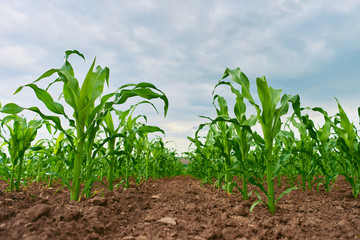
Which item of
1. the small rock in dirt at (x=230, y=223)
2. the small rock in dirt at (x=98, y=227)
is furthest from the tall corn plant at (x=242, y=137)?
the small rock in dirt at (x=98, y=227)

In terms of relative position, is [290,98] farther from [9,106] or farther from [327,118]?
[9,106]


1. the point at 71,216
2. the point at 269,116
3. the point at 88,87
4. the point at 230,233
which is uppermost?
the point at 88,87

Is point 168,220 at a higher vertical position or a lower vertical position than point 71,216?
lower

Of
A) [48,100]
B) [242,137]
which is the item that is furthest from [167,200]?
[48,100]

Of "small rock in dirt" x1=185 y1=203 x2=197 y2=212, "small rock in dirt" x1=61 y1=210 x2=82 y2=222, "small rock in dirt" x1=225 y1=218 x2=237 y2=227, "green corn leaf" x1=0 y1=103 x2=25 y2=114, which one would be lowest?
"small rock in dirt" x1=225 y1=218 x2=237 y2=227

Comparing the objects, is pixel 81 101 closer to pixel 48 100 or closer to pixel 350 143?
pixel 48 100

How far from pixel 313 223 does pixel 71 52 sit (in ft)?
10.0

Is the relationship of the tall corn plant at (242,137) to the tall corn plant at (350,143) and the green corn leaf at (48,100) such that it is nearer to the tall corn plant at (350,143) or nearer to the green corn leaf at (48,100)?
the tall corn plant at (350,143)

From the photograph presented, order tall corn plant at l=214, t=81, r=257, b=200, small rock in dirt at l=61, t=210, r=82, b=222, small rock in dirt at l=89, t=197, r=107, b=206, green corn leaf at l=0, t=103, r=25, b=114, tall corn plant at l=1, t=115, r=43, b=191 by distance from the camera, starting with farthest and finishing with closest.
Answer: tall corn plant at l=1, t=115, r=43, b=191
tall corn plant at l=214, t=81, r=257, b=200
small rock in dirt at l=89, t=197, r=107, b=206
green corn leaf at l=0, t=103, r=25, b=114
small rock in dirt at l=61, t=210, r=82, b=222

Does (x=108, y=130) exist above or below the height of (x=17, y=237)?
above

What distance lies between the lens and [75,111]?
2.54 m

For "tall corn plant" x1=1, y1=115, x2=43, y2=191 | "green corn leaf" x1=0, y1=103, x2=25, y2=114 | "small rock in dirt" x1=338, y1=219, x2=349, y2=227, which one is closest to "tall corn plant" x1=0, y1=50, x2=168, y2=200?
"green corn leaf" x1=0, y1=103, x2=25, y2=114

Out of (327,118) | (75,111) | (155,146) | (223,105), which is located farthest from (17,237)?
(155,146)

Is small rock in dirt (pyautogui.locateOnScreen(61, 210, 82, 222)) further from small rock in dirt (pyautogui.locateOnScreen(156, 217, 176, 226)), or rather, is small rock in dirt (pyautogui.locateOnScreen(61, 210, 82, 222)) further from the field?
small rock in dirt (pyautogui.locateOnScreen(156, 217, 176, 226))
